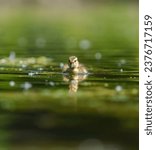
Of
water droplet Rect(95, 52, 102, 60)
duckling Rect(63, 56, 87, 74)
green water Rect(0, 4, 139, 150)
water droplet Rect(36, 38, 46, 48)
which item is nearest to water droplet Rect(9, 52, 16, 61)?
green water Rect(0, 4, 139, 150)

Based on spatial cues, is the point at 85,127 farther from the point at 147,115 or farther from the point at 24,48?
the point at 24,48

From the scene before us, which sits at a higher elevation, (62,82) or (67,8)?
(67,8)

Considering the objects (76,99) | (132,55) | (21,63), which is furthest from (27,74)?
(132,55)

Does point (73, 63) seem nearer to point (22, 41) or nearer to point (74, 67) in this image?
point (74, 67)

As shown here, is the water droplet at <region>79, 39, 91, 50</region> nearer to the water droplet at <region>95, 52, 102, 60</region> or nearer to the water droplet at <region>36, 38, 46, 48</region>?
the water droplet at <region>95, 52, 102, 60</region>

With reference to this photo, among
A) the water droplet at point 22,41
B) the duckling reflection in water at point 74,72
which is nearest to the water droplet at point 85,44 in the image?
the duckling reflection in water at point 74,72

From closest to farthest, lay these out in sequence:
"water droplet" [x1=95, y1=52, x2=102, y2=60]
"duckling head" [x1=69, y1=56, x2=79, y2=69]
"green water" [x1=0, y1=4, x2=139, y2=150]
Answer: "green water" [x1=0, y1=4, x2=139, y2=150] → "duckling head" [x1=69, y1=56, x2=79, y2=69] → "water droplet" [x1=95, y1=52, x2=102, y2=60]

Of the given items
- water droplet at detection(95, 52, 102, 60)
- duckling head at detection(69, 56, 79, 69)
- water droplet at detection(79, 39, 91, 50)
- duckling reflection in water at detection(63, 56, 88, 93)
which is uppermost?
water droplet at detection(79, 39, 91, 50)
